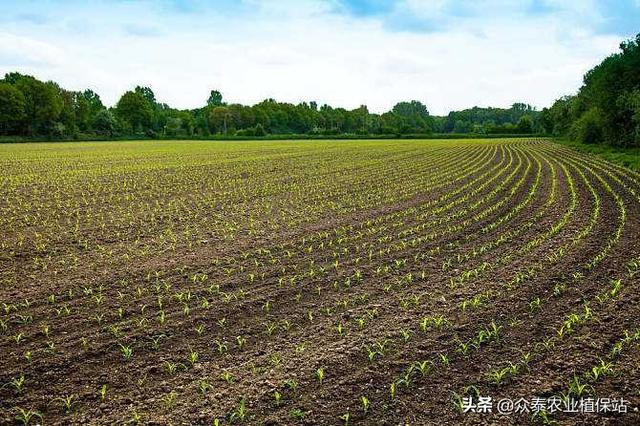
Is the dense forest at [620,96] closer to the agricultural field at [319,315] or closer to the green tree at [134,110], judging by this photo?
the agricultural field at [319,315]

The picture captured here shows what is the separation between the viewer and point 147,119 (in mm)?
119688

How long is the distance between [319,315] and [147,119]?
404 ft

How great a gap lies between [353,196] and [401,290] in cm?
1106

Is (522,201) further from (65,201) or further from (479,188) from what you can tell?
(65,201)

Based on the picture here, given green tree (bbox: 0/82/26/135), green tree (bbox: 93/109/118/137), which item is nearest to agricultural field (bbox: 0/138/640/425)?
green tree (bbox: 0/82/26/135)

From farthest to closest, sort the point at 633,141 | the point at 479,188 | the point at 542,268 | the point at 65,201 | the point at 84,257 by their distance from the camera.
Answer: the point at 633,141 < the point at 479,188 < the point at 65,201 < the point at 84,257 < the point at 542,268

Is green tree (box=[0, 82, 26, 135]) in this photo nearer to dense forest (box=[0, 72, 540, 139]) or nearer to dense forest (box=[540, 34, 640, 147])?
dense forest (box=[0, 72, 540, 139])

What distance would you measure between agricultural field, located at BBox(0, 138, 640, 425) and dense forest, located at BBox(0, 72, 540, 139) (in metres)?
89.3

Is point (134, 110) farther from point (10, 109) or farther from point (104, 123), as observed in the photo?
point (10, 109)

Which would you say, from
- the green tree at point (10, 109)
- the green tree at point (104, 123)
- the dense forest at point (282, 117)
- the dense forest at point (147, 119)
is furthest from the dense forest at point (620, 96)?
the green tree at point (104, 123)

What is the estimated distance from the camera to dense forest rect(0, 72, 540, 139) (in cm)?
9062

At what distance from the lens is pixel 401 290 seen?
8.45 meters

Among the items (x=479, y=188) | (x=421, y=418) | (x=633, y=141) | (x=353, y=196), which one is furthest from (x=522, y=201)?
(x=633, y=141)

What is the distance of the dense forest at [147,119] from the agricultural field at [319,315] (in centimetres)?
8926
